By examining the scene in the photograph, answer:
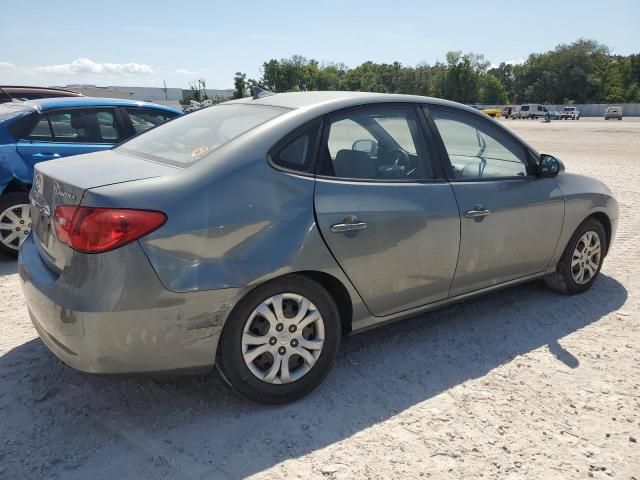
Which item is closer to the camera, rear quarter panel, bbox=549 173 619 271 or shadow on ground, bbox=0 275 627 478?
shadow on ground, bbox=0 275 627 478

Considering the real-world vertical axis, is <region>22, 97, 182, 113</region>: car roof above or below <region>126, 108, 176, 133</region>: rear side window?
above

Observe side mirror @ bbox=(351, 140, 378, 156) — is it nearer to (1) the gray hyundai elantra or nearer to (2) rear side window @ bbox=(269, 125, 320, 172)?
(1) the gray hyundai elantra

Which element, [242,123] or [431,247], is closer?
[242,123]

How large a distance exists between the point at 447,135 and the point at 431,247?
83 centimetres

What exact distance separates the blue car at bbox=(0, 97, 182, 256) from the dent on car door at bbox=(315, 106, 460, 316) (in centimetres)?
314

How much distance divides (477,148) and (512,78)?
13311 centimetres

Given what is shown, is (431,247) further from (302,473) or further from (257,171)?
(302,473)

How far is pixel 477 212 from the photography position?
11.6 ft

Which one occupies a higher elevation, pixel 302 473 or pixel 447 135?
pixel 447 135

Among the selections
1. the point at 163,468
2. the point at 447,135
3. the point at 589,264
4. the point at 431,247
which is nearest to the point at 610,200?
the point at 589,264

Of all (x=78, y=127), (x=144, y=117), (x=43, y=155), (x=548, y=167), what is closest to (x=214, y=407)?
(x=548, y=167)

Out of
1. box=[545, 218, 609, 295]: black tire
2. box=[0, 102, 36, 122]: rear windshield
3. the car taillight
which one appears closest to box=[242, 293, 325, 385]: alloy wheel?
the car taillight

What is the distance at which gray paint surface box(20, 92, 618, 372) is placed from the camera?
2.42 metres

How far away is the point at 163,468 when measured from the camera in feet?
7.92
